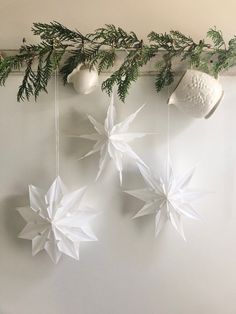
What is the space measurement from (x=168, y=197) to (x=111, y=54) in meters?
0.43

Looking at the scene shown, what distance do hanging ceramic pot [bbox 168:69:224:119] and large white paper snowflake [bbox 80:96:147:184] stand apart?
0.14 meters

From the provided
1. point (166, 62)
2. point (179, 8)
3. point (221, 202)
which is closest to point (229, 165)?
point (221, 202)

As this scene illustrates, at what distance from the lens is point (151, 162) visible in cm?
117

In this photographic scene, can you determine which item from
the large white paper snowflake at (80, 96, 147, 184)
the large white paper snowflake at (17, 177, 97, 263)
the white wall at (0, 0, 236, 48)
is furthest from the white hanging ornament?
the white wall at (0, 0, 236, 48)

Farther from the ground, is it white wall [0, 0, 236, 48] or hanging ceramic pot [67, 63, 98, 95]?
white wall [0, 0, 236, 48]

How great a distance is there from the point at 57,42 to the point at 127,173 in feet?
1.41

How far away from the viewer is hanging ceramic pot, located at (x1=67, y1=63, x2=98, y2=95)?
3.56ft

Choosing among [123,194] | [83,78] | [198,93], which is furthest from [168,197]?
[83,78]

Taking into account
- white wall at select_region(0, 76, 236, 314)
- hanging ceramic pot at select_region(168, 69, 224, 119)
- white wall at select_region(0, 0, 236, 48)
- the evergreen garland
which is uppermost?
white wall at select_region(0, 0, 236, 48)

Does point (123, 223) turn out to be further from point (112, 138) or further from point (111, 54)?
point (111, 54)

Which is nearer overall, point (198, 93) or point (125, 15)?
point (198, 93)

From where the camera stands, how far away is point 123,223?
1.18 m

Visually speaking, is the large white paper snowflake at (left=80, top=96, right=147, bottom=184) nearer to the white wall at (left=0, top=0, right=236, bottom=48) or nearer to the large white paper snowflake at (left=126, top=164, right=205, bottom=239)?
the large white paper snowflake at (left=126, top=164, right=205, bottom=239)

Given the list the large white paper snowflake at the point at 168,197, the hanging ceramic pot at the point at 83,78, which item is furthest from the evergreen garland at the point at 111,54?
the large white paper snowflake at the point at 168,197
